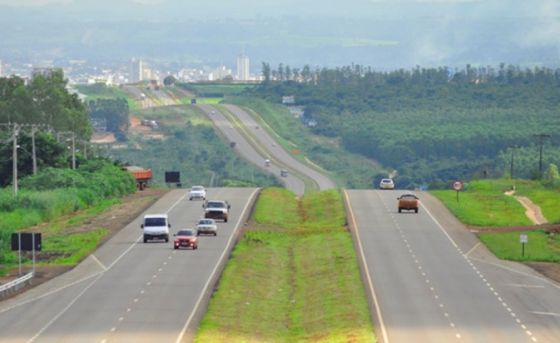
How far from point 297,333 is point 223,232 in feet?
137

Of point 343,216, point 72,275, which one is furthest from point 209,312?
point 343,216

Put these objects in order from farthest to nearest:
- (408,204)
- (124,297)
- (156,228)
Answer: (408,204)
(156,228)
(124,297)

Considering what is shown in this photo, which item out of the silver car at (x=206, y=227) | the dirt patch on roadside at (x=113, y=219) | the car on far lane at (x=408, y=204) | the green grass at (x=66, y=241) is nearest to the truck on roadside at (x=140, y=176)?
the dirt patch on roadside at (x=113, y=219)

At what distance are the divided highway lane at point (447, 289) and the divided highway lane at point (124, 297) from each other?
844cm

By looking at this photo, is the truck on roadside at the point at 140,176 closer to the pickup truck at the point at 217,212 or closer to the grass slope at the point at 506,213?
the grass slope at the point at 506,213

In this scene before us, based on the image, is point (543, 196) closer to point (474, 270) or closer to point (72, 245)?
point (474, 270)

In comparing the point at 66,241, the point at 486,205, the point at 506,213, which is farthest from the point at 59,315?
the point at 486,205

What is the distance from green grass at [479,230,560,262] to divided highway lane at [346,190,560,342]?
1.00m

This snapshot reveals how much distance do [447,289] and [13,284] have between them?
20633 mm

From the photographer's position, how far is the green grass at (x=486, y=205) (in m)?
126

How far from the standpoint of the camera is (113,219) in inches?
4943

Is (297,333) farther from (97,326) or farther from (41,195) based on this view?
(41,195)

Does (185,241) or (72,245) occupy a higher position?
(185,241)

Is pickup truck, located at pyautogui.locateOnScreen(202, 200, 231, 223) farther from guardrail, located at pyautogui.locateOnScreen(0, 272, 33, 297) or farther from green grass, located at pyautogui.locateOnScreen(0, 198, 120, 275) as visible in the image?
guardrail, located at pyautogui.locateOnScreen(0, 272, 33, 297)
